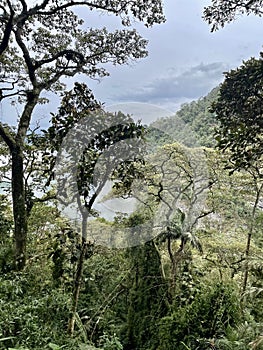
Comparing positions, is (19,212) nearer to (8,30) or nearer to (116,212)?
(8,30)

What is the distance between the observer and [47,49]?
4.49 meters

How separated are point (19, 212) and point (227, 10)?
2.75 metres

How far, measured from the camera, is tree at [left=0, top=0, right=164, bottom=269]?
3697mm

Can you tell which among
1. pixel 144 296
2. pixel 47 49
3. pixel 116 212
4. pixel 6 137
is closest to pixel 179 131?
pixel 116 212

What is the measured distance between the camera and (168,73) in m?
4.85

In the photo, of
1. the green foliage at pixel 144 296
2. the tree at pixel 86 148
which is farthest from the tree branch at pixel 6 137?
the green foliage at pixel 144 296

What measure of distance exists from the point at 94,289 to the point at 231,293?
3360 mm

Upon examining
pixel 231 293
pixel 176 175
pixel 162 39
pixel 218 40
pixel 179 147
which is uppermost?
pixel 162 39

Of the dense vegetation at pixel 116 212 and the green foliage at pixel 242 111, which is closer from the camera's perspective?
the green foliage at pixel 242 111

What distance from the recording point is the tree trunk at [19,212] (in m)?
3.57

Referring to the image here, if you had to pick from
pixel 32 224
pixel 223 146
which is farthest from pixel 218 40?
pixel 32 224

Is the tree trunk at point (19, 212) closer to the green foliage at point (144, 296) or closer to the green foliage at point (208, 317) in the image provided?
the green foliage at point (208, 317)

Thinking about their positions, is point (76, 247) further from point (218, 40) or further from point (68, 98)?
point (218, 40)

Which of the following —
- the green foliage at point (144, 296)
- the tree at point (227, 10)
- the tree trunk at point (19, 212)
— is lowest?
the green foliage at point (144, 296)
